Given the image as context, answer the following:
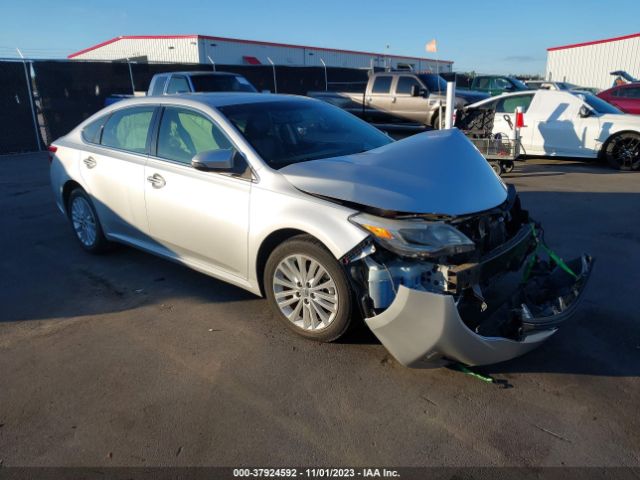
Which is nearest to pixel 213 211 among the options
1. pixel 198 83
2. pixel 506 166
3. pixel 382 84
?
pixel 506 166

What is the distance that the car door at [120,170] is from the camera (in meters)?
4.61

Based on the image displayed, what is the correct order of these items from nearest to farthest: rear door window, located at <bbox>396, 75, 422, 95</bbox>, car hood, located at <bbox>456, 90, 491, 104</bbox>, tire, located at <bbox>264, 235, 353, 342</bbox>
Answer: tire, located at <bbox>264, 235, 353, 342</bbox> → car hood, located at <bbox>456, 90, 491, 104</bbox> → rear door window, located at <bbox>396, 75, 422, 95</bbox>

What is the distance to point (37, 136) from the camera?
14.7 metres

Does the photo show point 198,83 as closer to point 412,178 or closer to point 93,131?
point 93,131

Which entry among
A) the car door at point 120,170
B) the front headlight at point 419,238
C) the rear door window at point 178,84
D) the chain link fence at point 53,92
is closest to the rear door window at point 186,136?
the car door at point 120,170

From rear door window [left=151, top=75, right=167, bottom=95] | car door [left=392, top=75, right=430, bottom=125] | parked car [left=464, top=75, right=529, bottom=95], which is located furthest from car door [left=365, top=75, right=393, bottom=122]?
rear door window [left=151, top=75, right=167, bottom=95]

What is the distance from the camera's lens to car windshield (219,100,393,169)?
12.8 feet

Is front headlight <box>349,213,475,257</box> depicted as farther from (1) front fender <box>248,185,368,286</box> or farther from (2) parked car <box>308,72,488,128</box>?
(2) parked car <box>308,72,488,128</box>

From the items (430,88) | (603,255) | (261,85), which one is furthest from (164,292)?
(261,85)

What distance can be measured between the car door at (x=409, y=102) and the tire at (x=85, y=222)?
10.6 m

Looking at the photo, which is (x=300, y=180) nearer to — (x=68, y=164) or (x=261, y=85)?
(x=68, y=164)

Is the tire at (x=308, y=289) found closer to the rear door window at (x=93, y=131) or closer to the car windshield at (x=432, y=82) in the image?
the rear door window at (x=93, y=131)

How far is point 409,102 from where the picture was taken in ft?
46.9

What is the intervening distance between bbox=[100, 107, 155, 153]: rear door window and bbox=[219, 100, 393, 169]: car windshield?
3.22 ft
